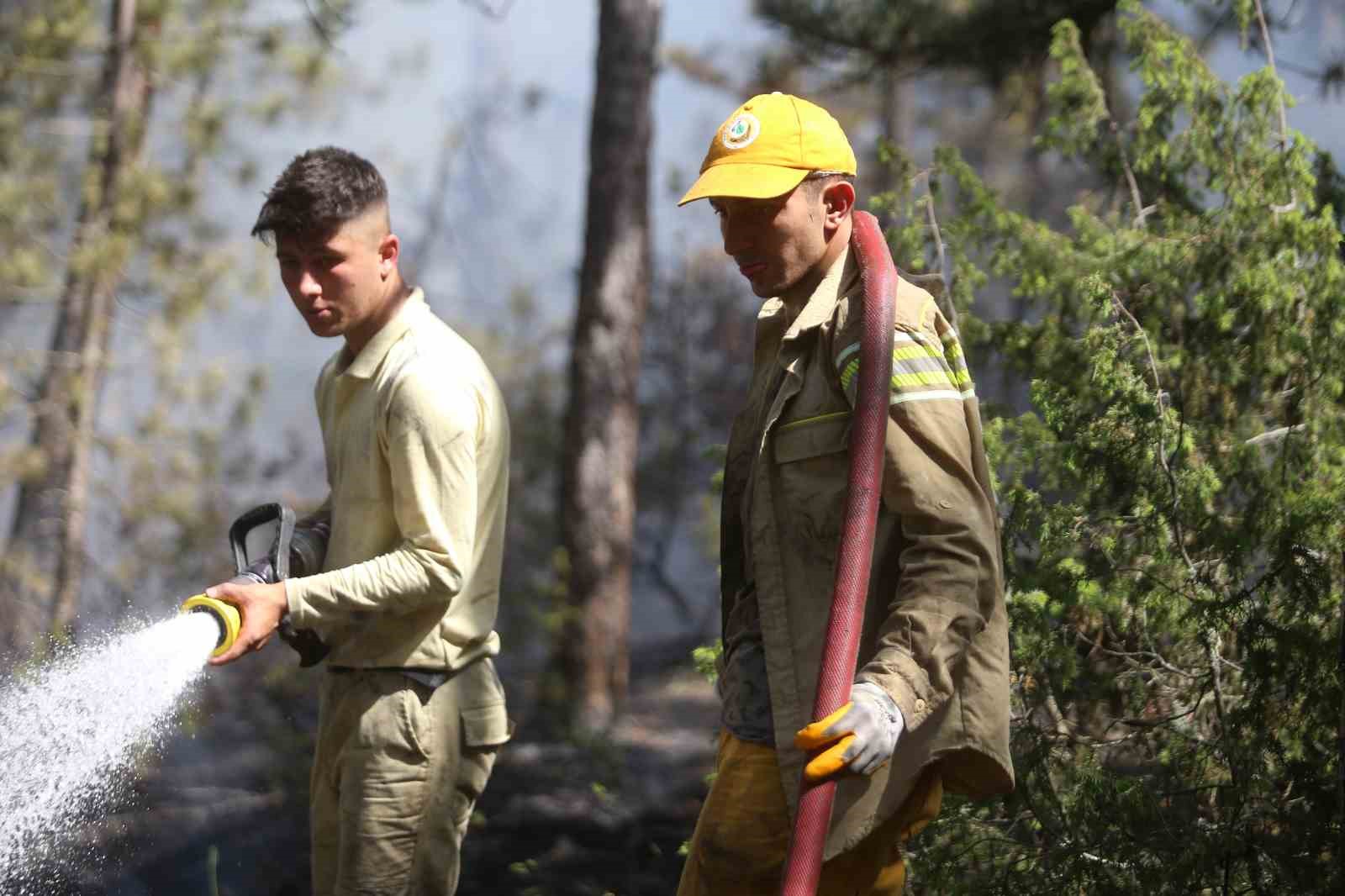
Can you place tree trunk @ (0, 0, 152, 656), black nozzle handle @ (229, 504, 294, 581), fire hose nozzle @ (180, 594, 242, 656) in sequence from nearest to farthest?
fire hose nozzle @ (180, 594, 242, 656)
black nozzle handle @ (229, 504, 294, 581)
tree trunk @ (0, 0, 152, 656)

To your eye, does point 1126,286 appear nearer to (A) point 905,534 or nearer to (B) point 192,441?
(A) point 905,534

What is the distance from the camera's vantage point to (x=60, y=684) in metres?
3.17

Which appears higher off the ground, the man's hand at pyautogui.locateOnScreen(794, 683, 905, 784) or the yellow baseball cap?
the yellow baseball cap

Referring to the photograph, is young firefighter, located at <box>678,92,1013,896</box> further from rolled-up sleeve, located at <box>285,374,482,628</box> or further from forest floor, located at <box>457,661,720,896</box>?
forest floor, located at <box>457,661,720,896</box>

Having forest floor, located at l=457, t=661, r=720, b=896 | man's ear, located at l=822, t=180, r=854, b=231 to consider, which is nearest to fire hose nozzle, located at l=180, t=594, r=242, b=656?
man's ear, located at l=822, t=180, r=854, b=231

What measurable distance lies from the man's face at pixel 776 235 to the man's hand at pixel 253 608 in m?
1.20

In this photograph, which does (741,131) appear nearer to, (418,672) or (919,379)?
(919,379)

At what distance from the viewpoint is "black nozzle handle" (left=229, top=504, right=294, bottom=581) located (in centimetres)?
308

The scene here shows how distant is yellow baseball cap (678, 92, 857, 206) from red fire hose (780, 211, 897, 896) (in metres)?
0.34

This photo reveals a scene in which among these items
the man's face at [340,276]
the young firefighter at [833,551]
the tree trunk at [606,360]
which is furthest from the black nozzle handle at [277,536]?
the tree trunk at [606,360]

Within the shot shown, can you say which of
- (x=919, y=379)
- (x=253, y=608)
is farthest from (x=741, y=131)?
(x=253, y=608)

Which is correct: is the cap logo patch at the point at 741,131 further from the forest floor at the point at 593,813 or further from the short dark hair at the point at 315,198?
the forest floor at the point at 593,813

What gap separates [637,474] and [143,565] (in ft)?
16.5

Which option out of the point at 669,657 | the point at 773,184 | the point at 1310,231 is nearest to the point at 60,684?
the point at 773,184
